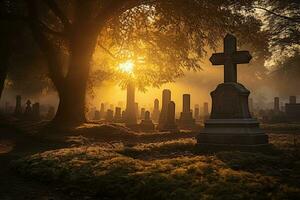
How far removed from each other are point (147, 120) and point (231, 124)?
1423 centimetres

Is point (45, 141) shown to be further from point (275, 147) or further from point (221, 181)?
point (221, 181)

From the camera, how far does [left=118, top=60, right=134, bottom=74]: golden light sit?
25938 mm

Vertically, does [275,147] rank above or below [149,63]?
below

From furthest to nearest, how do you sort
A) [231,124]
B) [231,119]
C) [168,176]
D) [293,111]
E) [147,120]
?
[293,111] → [147,120] → [231,119] → [231,124] → [168,176]

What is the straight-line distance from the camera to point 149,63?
25.4 m

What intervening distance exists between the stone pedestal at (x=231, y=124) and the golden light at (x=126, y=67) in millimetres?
14328

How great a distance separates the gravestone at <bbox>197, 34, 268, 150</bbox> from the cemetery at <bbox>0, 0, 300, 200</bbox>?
0.03 m

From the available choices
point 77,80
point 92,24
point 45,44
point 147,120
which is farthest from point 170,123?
point 45,44

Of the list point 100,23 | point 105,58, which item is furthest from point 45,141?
point 105,58

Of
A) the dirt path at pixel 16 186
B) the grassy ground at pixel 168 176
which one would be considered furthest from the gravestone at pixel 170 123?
the grassy ground at pixel 168 176

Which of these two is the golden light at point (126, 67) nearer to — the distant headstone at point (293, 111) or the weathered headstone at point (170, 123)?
the weathered headstone at point (170, 123)

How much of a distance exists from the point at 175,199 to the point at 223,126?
21.5 feet

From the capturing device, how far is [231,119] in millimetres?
11586

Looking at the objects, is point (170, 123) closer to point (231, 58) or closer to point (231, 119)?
point (231, 58)
